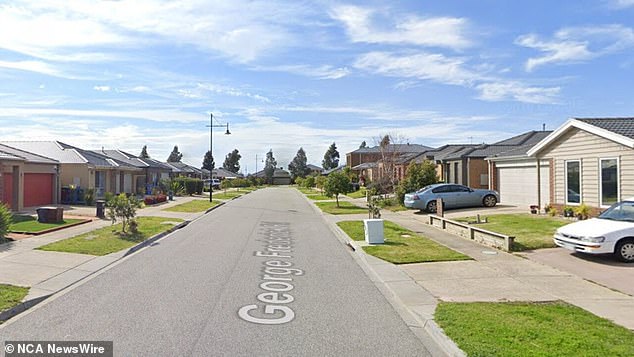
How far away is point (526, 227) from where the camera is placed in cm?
1778

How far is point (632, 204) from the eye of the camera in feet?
42.4

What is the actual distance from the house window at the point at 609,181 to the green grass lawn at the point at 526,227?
1.57 m

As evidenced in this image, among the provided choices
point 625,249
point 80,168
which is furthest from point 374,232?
point 80,168

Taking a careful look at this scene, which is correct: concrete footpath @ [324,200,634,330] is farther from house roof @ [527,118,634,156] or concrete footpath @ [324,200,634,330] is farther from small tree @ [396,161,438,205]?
small tree @ [396,161,438,205]

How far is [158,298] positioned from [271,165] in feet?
463

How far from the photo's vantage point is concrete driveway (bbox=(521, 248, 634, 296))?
9.88 meters

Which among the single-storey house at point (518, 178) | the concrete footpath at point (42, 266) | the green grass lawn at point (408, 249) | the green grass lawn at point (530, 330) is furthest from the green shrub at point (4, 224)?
the single-storey house at point (518, 178)

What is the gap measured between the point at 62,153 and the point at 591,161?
35.1 m

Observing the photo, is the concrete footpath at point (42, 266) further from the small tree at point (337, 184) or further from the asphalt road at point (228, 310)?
the small tree at point (337, 184)

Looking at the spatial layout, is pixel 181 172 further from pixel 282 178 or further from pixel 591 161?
pixel 591 161

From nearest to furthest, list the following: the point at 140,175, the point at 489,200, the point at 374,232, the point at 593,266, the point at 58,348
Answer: the point at 58,348 < the point at 593,266 < the point at 374,232 < the point at 489,200 < the point at 140,175

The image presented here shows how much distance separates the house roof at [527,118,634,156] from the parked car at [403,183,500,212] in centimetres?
653

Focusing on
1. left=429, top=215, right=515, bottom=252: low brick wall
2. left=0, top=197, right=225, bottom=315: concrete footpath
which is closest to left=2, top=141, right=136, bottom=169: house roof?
left=0, top=197, right=225, bottom=315: concrete footpath

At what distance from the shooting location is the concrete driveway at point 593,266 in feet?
32.4
